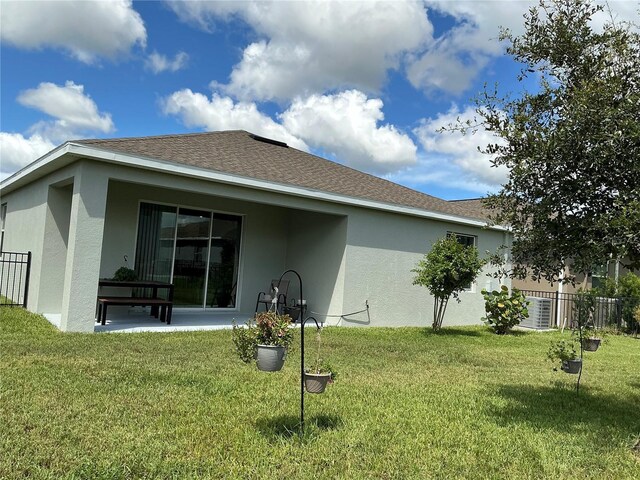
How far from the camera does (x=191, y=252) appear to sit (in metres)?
11.2

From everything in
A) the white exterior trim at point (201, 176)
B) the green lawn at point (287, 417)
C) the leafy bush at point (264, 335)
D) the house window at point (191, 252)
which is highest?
the white exterior trim at point (201, 176)

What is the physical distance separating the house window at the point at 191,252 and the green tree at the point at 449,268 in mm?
4747

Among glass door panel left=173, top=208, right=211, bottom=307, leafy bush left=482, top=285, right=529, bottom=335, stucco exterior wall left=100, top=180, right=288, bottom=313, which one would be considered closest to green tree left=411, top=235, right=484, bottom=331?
leafy bush left=482, top=285, right=529, bottom=335

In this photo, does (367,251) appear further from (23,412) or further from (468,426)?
(23,412)

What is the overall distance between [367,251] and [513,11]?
704cm

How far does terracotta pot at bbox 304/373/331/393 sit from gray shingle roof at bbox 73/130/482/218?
613 cm

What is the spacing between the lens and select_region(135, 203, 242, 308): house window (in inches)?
419

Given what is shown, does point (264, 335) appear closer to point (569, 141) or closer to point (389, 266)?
point (569, 141)

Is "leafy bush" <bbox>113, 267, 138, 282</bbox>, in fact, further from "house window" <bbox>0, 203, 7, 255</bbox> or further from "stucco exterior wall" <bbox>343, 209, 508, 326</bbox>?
"house window" <bbox>0, 203, 7, 255</bbox>

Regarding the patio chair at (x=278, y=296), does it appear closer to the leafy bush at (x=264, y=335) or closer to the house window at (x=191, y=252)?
the house window at (x=191, y=252)

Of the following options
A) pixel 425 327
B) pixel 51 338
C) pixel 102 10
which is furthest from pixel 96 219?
pixel 425 327

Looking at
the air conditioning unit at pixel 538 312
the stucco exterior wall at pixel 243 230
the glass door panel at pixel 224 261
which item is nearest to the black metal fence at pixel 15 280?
the stucco exterior wall at pixel 243 230

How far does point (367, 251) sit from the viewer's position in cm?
1159

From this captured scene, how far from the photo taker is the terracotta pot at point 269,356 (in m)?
3.72
